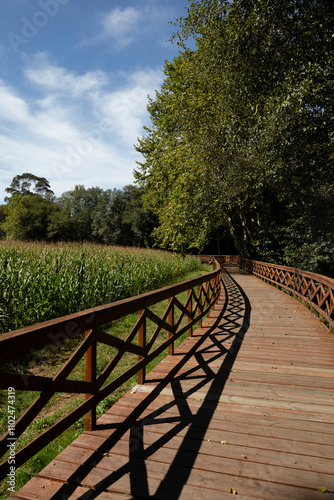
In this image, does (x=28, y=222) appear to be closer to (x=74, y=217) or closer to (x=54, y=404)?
(x=74, y=217)

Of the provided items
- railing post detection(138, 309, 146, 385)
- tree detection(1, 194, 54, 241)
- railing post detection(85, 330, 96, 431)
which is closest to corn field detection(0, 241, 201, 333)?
railing post detection(138, 309, 146, 385)

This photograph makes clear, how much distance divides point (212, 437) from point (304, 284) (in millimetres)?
8283

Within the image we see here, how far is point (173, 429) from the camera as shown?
3.16 m

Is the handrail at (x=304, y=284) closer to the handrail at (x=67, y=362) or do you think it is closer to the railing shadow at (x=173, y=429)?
the railing shadow at (x=173, y=429)

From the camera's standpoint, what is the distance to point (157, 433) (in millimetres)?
3090

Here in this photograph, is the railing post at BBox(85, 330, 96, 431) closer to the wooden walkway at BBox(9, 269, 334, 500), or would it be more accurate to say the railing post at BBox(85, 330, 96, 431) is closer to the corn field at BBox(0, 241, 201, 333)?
the wooden walkway at BBox(9, 269, 334, 500)

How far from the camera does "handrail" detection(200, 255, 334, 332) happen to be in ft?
24.4

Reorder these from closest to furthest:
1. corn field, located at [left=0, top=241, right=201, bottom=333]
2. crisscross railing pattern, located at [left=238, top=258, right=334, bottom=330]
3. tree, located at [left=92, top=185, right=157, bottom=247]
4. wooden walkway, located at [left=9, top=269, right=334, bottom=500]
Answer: wooden walkway, located at [left=9, top=269, right=334, bottom=500], corn field, located at [left=0, top=241, right=201, bottom=333], crisscross railing pattern, located at [left=238, top=258, right=334, bottom=330], tree, located at [left=92, top=185, right=157, bottom=247]

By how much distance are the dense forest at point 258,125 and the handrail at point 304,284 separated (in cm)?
163

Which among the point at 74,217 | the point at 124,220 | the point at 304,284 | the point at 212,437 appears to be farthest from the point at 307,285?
the point at 74,217

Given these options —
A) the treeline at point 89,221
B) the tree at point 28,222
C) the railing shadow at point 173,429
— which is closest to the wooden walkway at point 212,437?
the railing shadow at point 173,429

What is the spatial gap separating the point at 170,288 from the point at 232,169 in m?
10.5

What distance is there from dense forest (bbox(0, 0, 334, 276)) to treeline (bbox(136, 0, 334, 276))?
35 mm

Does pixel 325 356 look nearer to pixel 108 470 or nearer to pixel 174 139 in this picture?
pixel 108 470
